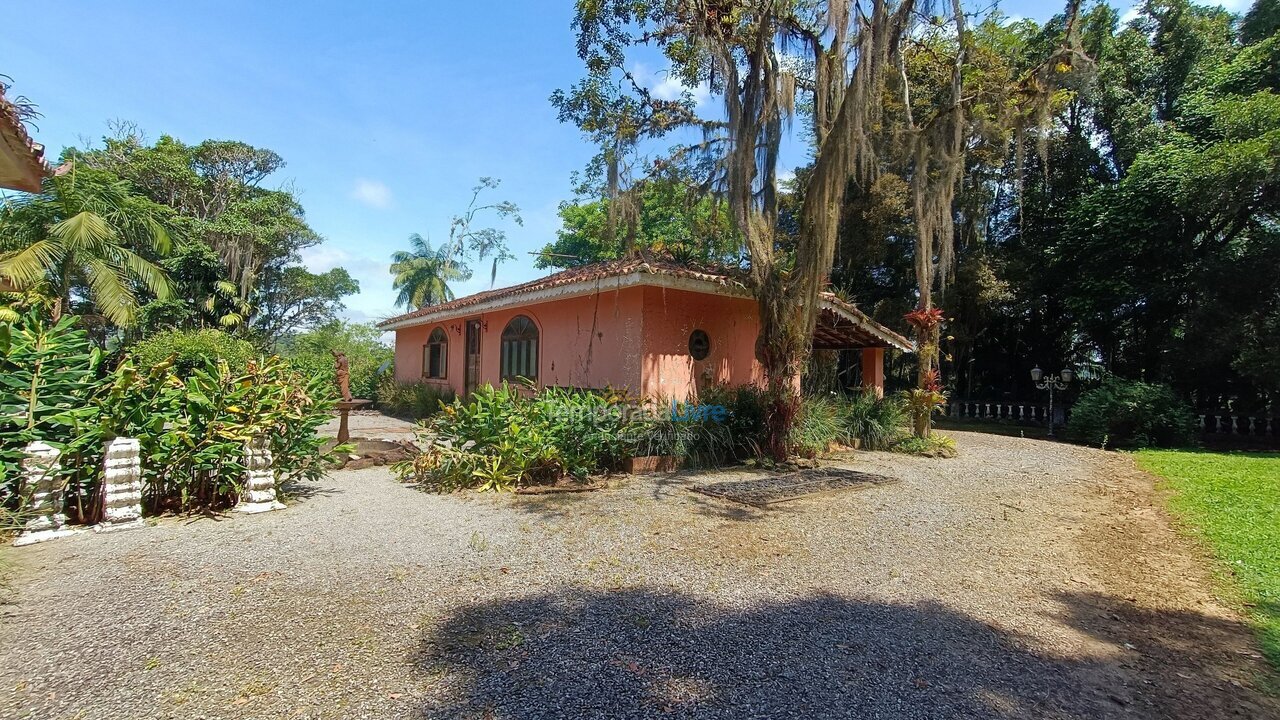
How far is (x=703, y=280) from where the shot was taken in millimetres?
9141

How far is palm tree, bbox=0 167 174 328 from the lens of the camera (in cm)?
1084

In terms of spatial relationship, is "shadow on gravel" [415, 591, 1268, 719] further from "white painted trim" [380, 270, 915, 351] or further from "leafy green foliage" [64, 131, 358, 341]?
"leafy green foliage" [64, 131, 358, 341]

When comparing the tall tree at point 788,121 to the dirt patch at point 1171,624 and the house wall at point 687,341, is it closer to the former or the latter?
the house wall at point 687,341

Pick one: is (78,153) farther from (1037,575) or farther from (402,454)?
(1037,575)

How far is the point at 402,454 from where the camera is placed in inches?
355

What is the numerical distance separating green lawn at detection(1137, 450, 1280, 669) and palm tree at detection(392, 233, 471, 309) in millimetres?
29483

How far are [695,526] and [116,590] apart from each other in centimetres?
426

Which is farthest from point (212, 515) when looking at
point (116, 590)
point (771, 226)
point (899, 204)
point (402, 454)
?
point (899, 204)

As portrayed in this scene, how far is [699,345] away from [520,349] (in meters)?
4.40

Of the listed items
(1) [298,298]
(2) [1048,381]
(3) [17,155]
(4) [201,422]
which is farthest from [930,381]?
(1) [298,298]

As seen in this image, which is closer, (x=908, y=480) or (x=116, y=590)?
(x=116, y=590)

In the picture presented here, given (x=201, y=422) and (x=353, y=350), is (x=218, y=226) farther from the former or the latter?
(x=201, y=422)

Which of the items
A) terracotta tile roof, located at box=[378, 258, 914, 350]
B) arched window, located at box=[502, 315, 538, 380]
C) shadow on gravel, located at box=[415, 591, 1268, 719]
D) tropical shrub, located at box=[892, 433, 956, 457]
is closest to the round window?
terracotta tile roof, located at box=[378, 258, 914, 350]

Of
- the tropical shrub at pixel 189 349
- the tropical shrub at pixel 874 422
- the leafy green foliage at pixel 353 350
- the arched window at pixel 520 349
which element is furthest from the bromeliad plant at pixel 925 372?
the tropical shrub at pixel 189 349
